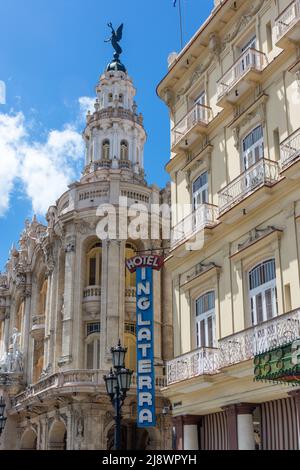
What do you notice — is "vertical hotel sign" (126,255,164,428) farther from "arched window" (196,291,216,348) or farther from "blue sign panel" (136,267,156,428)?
"arched window" (196,291,216,348)

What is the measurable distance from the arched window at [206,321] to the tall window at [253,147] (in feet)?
13.4

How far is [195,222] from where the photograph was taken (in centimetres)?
2102

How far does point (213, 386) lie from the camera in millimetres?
18594

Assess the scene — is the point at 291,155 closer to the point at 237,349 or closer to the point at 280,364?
A: the point at 237,349

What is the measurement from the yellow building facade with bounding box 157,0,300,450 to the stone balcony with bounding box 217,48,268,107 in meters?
0.03

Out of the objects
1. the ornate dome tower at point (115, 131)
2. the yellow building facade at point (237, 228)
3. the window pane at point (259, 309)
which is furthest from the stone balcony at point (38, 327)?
the window pane at point (259, 309)

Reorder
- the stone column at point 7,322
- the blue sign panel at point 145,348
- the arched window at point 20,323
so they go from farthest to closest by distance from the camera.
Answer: the stone column at point 7,322
the arched window at point 20,323
the blue sign panel at point 145,348

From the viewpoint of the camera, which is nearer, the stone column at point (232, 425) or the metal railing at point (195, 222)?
the stone column at point (232, 425)

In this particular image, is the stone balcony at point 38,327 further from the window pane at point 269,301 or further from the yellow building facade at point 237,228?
the window pane at point 269,301

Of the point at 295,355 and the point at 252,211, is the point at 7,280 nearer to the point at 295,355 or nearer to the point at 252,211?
the point at 252,211

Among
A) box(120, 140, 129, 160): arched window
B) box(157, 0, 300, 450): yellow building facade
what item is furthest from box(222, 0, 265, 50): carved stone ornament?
box(120, 140, 129, 160): arched window

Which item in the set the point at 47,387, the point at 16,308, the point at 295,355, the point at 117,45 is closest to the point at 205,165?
the point at 295,355

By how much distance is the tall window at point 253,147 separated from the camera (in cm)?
1902

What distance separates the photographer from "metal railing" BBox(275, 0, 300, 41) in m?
17.7
